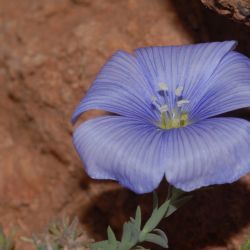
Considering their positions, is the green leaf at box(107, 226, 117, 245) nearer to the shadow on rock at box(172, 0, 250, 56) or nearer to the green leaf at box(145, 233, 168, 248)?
the green leaf at box(145, 233, 168, 248)

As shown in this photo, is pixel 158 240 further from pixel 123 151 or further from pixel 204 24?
pixel 204 24

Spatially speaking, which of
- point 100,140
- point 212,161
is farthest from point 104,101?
point 212,161

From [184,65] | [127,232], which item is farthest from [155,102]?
[127,232]

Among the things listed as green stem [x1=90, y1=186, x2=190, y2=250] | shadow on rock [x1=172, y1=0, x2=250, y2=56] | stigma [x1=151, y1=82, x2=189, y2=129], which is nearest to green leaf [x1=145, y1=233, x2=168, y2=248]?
green stem [x1=90, y1=186, x2=190, y2=250]

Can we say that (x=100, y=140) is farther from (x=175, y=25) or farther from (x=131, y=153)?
(x=175, y=25)

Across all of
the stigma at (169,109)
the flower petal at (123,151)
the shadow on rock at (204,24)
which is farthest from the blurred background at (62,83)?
the flower petal at (123,151)

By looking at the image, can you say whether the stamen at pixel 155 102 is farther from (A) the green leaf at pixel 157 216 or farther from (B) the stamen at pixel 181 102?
(A) the green leaf at pixel 157 216
